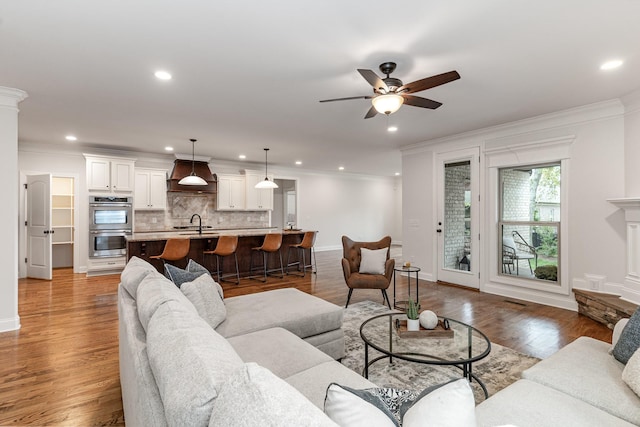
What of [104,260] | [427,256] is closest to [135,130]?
[104,260]

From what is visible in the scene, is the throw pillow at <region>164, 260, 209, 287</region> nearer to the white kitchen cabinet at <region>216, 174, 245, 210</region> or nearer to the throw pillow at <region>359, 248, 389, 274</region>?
the throw pillow at <region>359, 248, 389, 274</region>

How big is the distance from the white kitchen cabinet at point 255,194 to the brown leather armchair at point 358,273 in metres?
4.41

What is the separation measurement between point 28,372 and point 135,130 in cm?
383

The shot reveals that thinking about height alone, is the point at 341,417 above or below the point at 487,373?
above

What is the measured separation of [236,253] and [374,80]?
4.52m

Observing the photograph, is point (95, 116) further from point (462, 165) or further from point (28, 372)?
point (462, 165)

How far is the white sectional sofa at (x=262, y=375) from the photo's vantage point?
769 mm

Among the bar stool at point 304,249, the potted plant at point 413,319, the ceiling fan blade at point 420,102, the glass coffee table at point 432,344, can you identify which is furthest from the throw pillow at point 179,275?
the bar stool at point 304,249

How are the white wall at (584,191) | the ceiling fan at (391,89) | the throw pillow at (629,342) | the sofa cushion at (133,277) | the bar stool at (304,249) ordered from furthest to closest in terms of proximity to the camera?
the bar stool at (304,249) → the white wall at (584,191) → the ceiling fan at (391,89) → the sofa cushion at (133,277) → the throw pillow at (629,342)

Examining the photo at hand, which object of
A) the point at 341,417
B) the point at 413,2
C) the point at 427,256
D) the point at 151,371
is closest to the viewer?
the point at 341,417

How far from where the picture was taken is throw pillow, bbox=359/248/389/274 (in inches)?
167

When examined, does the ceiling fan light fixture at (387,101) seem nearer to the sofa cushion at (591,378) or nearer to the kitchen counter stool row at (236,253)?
the sofa cushion at (591,378)

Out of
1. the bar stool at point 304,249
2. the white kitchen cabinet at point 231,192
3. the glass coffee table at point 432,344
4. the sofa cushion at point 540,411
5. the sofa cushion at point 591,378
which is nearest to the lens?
the sofa cushion at point 540,411

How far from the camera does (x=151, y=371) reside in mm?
1148
